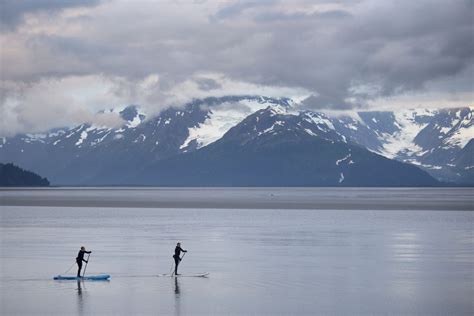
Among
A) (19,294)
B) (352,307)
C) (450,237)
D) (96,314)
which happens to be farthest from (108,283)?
(450,237)

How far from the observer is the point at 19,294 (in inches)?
1927

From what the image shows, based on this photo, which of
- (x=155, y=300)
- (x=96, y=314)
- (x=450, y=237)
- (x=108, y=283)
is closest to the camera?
(x=96, y=314)

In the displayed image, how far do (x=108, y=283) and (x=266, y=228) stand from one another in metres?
55.6

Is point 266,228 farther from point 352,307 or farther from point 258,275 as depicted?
point 352,307

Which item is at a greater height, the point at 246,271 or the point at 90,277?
the point at 90,277

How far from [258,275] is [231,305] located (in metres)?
12.0

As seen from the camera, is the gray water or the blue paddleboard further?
the blue paddleboard

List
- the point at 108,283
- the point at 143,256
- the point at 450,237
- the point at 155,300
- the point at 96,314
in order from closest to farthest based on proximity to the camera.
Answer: the point at 96,314 < the point at 155,300 < the point at 108,283 < the point at 143,256 < the point at 450,237

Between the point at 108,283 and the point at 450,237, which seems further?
the point at 450,237

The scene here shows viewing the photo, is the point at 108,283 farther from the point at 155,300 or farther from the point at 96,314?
the point at 96,314

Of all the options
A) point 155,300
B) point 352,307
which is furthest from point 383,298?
point 155,300

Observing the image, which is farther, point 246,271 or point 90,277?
point 246,271

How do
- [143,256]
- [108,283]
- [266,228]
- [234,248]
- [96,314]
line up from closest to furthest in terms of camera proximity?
[96,314] → [108,283] → [143,256] → [234,248] → [266,228]

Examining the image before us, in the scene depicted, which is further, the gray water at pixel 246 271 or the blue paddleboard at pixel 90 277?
the blue paddleboard at pixel 90 277
